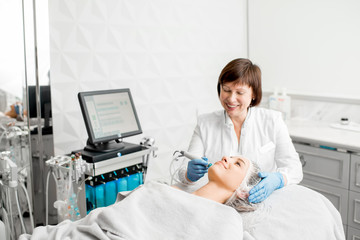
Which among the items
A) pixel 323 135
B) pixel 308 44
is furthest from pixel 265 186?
pixel 308 44

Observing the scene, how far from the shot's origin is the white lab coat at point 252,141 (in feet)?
5.93

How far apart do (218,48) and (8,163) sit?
1743 mm

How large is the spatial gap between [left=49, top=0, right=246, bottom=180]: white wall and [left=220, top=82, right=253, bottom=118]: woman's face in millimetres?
817

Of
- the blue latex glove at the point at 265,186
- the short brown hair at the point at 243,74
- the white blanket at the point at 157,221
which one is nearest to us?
the white blanket at the point at 157,221

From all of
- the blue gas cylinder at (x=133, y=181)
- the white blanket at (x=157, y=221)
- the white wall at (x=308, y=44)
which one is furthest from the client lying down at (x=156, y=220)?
the white wall at (x=308, y=44)

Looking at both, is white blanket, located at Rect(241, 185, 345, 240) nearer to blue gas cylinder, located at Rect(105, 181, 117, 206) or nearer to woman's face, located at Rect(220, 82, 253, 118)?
woman's face, located at Rect(220, 82, 253, 118)

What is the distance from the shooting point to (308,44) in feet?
8.86

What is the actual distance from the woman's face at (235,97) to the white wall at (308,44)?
1.05m

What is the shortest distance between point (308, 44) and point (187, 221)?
1.91 meters

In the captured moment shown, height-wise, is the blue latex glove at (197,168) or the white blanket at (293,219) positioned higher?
the blue latex glove at (197,168)

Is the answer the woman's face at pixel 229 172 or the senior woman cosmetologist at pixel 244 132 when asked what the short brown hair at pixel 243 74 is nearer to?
the senior woman cosmetologist at pixel 244 132

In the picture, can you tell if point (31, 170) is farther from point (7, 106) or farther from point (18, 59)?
point (18, 59)

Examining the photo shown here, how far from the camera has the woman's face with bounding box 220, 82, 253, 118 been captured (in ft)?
5.76

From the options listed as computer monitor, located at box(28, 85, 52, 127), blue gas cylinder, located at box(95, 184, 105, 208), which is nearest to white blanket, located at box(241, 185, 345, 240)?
blue gas cylinder, located at box(95, 184, 105, 208)
